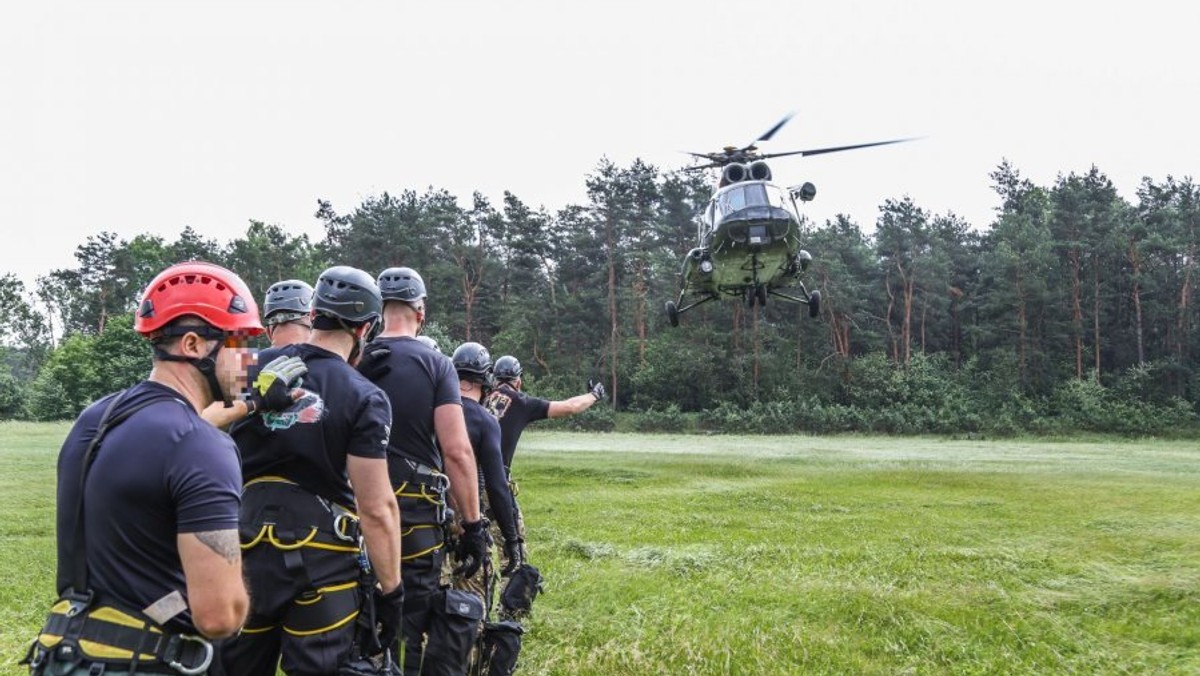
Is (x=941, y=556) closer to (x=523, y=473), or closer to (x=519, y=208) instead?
(x=523, y=473)

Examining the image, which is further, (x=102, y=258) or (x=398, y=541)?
(x=102, y=258)

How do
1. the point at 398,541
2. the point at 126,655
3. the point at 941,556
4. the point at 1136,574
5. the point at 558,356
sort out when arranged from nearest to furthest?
the point at 126,655, the point at 398,541, the point at 1136,574, the point at 941,556, the point at 558,356

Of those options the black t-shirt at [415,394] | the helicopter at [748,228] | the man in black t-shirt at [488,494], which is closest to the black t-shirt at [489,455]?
the man in black t-shirt at [488,494]

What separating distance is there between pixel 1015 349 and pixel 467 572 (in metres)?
57.7

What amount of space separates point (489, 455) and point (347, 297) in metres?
2.04

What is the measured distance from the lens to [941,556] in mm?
9602

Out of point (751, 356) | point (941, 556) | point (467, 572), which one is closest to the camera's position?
point (467, 572)

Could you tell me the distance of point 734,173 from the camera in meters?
20.5

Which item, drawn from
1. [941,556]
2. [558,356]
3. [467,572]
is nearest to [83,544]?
[467,572]

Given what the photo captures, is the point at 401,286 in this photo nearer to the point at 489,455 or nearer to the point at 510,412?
the point at 489,455

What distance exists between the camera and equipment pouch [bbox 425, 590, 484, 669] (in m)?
4.36

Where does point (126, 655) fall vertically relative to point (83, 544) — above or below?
below

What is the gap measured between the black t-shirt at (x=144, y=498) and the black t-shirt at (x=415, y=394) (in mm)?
1970

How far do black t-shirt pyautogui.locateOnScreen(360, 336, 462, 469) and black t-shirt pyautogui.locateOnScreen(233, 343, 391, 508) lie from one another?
2.93 feet
